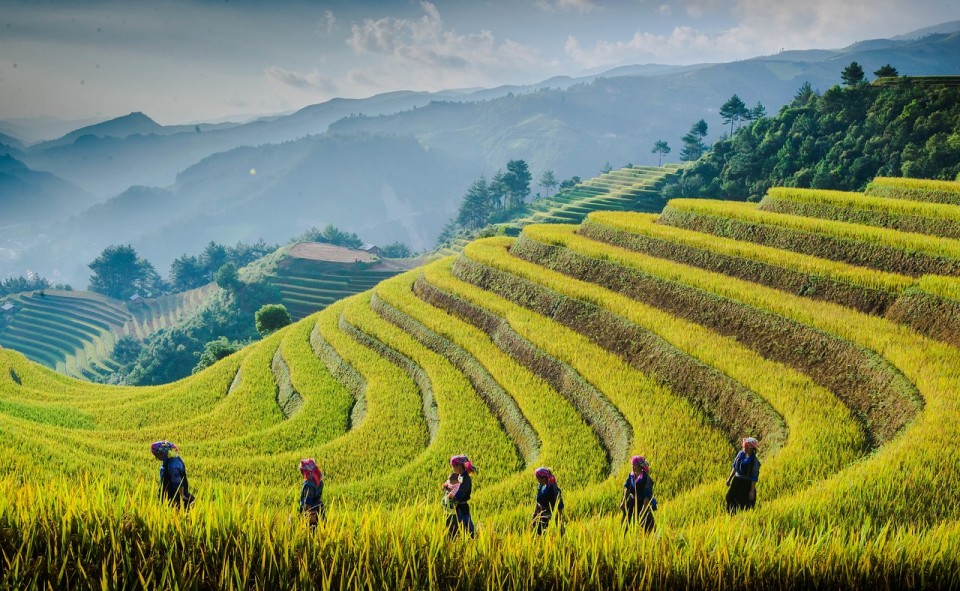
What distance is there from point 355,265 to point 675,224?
71.4 m

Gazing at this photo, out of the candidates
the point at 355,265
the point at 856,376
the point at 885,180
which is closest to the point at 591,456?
the point at 856,376

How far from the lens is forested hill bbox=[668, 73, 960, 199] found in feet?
140

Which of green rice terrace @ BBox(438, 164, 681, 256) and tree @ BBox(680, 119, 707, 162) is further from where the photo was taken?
tree @ BBox(680, 119, 707, 162)

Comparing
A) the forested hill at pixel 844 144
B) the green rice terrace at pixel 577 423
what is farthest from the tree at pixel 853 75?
the green rice terrace at pixel 577 423

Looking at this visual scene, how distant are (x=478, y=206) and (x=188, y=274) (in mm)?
64563

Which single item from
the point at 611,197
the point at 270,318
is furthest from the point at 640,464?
the point at 611,197

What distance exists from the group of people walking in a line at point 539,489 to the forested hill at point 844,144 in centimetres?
4558

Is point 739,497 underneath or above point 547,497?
underneath

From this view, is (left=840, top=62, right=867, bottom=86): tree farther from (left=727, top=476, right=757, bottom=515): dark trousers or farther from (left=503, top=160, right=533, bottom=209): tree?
(left=727, top=476, right=757, bottom=515): dark trousers

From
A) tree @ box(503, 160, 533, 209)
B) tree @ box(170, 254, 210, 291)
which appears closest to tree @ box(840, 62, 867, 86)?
tree @ box(503, 160, 533, 209)

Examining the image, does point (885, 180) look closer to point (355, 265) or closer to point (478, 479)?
point (478, 479)

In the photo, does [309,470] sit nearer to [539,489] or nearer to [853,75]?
[539,489]

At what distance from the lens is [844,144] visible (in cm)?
5050

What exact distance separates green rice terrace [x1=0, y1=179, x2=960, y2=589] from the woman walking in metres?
0.26
